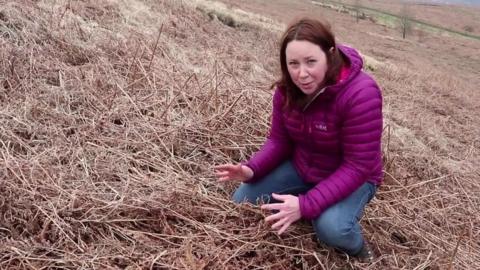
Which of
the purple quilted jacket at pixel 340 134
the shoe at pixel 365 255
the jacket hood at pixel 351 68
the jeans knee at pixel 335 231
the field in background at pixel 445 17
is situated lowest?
the field in background at pixel 445 17

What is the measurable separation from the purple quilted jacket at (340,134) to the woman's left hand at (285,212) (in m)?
0.04

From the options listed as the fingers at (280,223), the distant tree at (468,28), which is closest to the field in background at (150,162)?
the fingers at (280,223)

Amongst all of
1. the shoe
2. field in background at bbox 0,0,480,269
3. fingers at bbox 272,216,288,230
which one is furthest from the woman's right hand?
the shoe

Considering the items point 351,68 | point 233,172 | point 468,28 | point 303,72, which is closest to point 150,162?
point 233,172

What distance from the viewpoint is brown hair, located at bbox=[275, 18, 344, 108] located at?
215 centimetres

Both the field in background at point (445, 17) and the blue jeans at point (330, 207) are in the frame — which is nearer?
the blue jeans at point (330, 207)

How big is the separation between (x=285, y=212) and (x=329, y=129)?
0.40m

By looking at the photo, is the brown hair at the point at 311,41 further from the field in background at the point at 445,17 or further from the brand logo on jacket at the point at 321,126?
the field in background at the point at 445,17

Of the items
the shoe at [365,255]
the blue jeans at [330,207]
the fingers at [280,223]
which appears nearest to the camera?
the fingers at [280,223]

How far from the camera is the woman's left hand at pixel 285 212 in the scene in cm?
214

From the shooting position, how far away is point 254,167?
2.57m

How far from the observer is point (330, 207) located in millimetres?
2260

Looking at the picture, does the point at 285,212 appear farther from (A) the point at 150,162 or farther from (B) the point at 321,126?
(A) the point at 150,162

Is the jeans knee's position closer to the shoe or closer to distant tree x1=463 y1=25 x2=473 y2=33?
the shoe
